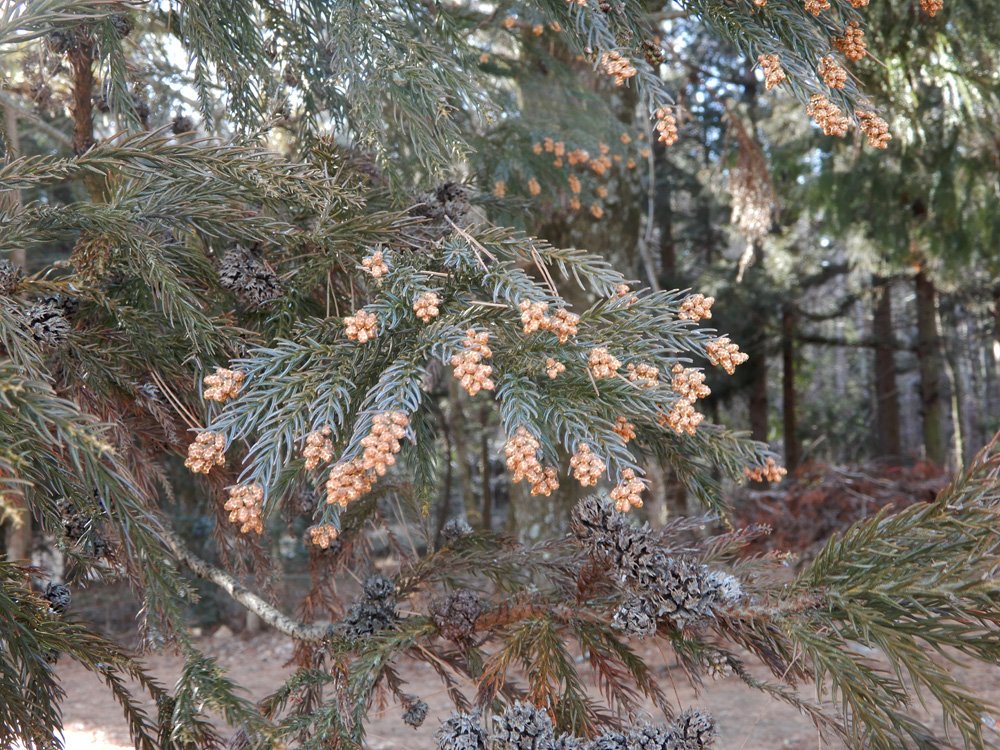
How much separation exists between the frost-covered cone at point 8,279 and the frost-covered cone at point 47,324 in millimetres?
55

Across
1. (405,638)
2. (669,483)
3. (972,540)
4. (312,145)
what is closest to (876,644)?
(972,540)

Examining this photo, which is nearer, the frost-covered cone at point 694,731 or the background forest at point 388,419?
the background forest at point 388,419

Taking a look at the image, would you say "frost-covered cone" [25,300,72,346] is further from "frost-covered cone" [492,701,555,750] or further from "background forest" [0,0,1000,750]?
"frost-covered cone" [492,701,555,750]

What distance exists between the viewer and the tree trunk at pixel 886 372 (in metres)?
9.95

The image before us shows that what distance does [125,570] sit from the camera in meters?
1.57

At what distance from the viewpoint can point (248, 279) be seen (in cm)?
150

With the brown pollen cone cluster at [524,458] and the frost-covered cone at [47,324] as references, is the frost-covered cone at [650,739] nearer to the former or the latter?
the brown pollen cone cluster at [524,458]

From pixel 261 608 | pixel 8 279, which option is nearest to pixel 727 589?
pixel 261 608

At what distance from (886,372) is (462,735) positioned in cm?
1027

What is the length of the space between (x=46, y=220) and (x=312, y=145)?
601mm

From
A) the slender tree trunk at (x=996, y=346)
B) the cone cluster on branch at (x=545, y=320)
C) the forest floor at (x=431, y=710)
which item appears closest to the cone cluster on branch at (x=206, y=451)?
the cone cluster on branch at (x=545, y=320)

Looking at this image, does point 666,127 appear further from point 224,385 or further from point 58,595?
point 58,595

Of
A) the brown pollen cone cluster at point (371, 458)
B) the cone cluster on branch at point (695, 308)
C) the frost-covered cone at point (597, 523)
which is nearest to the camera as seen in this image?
the brown pollen cone cluster at point (371, 458)

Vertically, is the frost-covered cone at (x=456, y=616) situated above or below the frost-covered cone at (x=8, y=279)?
below
